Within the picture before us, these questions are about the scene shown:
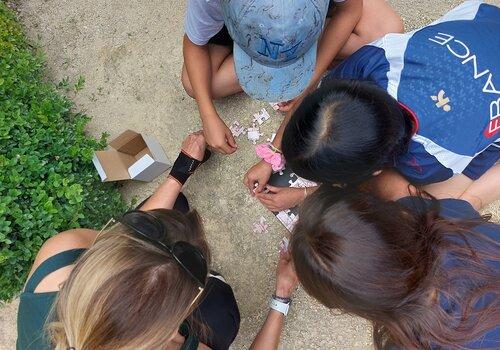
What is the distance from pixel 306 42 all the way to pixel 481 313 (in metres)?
1.19

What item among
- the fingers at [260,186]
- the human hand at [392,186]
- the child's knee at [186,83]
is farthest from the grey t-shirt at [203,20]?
the human hand at [392,186]

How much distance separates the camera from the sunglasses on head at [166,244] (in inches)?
64.9

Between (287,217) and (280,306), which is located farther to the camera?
(287,217)

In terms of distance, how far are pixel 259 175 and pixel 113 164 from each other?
0.85m

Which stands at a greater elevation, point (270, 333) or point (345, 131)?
point (345, 131)

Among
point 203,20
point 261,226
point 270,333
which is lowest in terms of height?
point 270,333

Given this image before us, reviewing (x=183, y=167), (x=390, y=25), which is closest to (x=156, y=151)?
(x=183, y=167)

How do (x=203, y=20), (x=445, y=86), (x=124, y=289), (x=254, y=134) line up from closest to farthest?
(x=124, y=289)
(x=445, y=86)
(x=203, y=20)
(x=254, y=134)

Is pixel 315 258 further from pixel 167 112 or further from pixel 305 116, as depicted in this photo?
pixel 167 112

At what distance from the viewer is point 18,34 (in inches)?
115

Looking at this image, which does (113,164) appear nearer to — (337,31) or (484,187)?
(337,31)

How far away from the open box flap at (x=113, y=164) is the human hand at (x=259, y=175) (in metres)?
0.72

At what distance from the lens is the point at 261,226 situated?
281 cm

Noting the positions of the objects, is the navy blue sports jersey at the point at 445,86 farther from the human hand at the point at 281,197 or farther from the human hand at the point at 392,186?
the human hand at the point at 281,197
